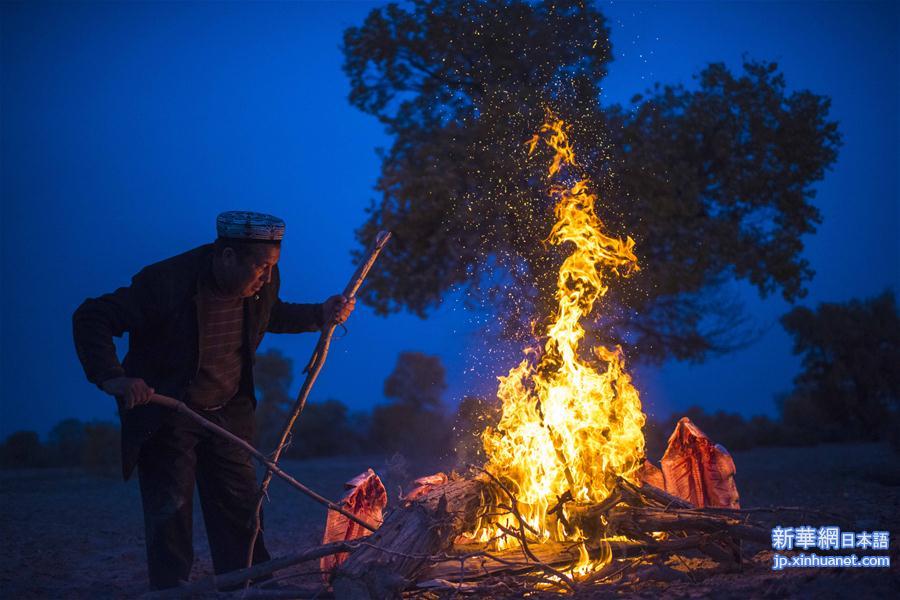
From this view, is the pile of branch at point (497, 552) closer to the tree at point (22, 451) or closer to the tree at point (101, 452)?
the tree at point (101, 452)

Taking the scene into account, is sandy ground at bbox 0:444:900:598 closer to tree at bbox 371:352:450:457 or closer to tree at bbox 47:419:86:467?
tree at bbox 47:419:86:467

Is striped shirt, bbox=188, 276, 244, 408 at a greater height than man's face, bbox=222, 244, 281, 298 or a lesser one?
lesser

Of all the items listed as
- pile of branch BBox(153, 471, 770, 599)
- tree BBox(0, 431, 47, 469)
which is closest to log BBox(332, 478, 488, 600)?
pile of branch BBox(153, 471, 770, 599)

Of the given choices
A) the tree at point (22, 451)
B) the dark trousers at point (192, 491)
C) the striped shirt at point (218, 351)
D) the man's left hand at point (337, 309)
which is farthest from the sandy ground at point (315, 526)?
the tree at point (22, 451)

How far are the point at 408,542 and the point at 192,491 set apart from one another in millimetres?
1400

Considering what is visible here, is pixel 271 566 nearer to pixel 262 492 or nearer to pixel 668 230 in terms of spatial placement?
pixel 262 492

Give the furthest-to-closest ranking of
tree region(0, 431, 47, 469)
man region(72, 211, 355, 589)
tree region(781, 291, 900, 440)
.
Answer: tree region(0, 431, 47, 469), tree region(781, 291, 900, 440), man region(72, 211, 355, 589)

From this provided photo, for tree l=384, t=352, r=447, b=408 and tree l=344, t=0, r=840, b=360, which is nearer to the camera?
tree l=344, t=0, r=840, b=360

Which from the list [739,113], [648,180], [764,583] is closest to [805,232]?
[739,113]

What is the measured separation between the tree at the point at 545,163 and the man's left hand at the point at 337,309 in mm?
4227

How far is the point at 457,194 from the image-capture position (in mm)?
9234

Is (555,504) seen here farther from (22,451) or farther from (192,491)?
(22,451)

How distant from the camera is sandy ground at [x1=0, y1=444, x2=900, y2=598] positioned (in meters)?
3.42

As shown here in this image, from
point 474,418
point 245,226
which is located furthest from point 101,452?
point 245,226
